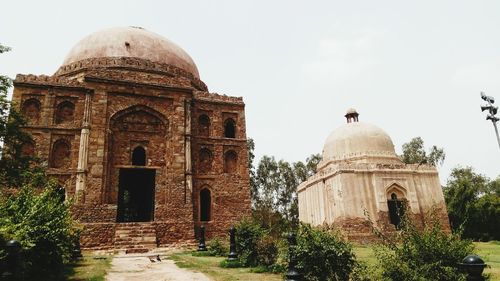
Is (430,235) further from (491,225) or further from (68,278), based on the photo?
(491,225)

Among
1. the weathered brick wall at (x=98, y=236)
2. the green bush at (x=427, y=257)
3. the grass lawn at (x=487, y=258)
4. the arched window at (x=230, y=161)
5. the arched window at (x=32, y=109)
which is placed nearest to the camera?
the green bush at (x=427, y=257)

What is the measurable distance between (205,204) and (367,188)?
368 inches

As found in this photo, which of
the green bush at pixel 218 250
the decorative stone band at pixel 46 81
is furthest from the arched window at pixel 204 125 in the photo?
the green bush at pixel 218 250

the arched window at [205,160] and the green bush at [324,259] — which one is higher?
the arched window at [205,160]

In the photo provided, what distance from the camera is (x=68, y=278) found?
289 inches

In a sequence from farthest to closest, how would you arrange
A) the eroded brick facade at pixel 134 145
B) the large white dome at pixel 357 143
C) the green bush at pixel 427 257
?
the large white dome at pixel 357 143, the eroded brick facade at pixel 134 145, the green bush at pixel 427 257

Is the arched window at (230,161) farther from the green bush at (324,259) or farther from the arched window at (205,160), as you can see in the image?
the green bush at (324,259)

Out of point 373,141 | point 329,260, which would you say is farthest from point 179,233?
point 373,141

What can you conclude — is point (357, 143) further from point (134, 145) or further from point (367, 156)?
point (134, 145)

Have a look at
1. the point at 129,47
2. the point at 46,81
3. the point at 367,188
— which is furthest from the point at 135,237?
the point at 367,188

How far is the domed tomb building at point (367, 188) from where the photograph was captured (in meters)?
19.2

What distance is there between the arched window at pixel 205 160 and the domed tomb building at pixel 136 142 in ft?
0.19

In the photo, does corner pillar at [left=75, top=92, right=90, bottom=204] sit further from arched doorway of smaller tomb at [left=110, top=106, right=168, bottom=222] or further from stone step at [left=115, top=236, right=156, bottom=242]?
stone step at [left=115, top=236, right=156, bottom=242]

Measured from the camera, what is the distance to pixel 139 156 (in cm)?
1722
